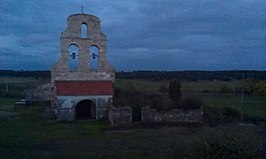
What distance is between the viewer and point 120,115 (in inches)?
775

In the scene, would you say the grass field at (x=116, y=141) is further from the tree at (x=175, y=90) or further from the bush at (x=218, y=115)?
the tree at (x=175, y=90)

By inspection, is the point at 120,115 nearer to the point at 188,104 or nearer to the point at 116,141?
the point at 116,141

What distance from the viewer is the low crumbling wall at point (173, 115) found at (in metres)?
19.9

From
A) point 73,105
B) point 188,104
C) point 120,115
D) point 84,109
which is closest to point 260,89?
point 188,104

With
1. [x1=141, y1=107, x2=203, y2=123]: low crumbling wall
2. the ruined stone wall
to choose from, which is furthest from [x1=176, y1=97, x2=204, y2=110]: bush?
the ruined stone wall

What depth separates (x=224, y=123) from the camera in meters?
21.4

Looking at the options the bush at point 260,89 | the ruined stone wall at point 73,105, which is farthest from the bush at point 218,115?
the bush at point 260,89

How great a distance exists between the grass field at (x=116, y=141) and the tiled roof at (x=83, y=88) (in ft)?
6.75

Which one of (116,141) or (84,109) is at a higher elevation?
(84,109)

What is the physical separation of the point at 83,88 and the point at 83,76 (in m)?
2.03

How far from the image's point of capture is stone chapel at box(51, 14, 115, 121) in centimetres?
2150

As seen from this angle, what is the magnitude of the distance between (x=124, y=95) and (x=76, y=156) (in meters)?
12.1

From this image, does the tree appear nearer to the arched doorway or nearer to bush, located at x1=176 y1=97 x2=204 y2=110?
bush, located at x1=176 y1=97 x2=204 y2=110

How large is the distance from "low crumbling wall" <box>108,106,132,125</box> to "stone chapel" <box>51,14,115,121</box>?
2624 mm
